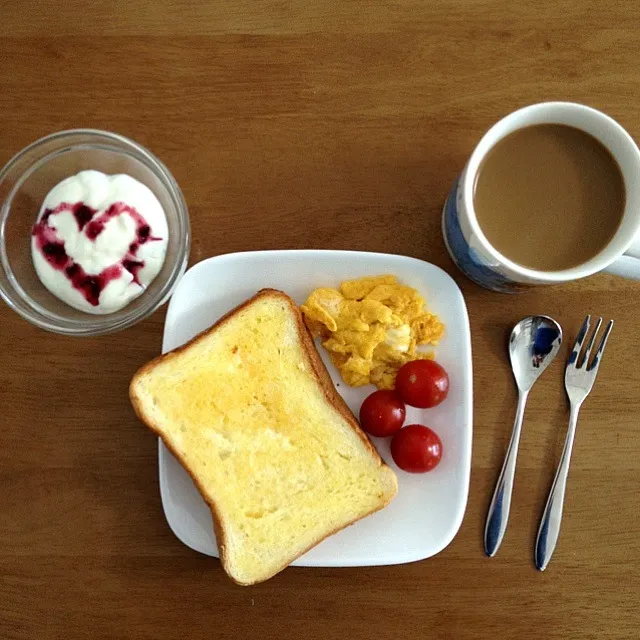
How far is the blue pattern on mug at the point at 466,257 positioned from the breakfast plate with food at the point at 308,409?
5 centimetres

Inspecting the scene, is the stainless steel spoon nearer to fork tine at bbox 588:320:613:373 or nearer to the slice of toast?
fork tine at bbox 588:320:613:373

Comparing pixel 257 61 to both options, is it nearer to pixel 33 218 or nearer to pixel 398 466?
pixel 33 218

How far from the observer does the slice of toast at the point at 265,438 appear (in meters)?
1.17

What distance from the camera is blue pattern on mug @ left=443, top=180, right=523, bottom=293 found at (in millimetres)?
1064

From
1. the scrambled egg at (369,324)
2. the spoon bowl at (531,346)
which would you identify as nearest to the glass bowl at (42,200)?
the scrambled egg at (369,324)

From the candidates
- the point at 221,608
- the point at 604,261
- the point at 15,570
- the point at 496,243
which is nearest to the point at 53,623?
the point at 15,570

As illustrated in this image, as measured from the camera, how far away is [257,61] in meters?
1.26

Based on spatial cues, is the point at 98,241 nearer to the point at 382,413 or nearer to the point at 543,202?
the point at 382,413

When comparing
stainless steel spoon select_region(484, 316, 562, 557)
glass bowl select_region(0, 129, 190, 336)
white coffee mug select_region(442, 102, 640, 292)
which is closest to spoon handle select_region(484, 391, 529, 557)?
stainless steel spoon select_region(484, 316, 562, 557)

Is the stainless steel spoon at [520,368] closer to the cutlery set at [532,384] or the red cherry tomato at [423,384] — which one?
the cutlery set at [532,384]

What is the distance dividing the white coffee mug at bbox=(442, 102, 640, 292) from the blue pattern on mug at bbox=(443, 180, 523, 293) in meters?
0.01

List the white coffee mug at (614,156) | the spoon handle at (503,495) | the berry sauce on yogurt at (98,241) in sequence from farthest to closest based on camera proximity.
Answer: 1. the spoon handle at (503,495)
2. the berry sauce on yogurt at (98,241)
3. the white coffee mug at (614,156)

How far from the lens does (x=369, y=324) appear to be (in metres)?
1.16

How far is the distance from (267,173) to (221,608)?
0.85 meters
